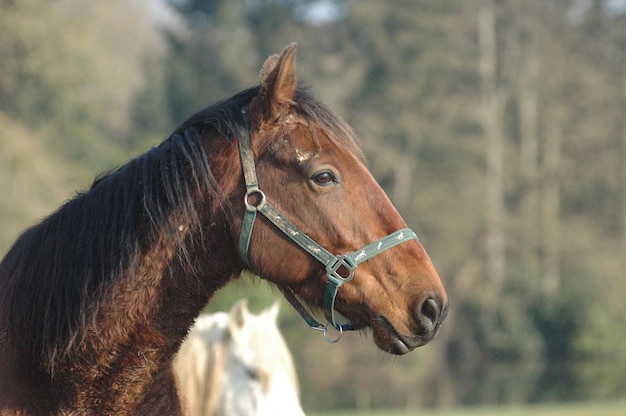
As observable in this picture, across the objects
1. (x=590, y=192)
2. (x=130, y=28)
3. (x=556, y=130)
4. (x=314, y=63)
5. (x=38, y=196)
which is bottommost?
(x=590, y=192)

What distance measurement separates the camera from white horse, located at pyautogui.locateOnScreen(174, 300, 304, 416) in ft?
22.9

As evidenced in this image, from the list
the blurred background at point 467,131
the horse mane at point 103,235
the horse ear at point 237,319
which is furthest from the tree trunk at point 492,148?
the horse mane at point 103,235

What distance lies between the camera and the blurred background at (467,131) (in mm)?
34250

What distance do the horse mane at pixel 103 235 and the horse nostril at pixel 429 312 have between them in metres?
Answer: 0.78

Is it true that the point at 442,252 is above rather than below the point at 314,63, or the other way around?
below

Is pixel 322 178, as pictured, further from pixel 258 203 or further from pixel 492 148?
pixel 492 148

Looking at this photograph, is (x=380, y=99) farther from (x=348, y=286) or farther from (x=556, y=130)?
(x=348, y=286)

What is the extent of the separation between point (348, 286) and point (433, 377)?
29878 mm

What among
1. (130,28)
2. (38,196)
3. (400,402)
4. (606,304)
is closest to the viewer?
(38,196)

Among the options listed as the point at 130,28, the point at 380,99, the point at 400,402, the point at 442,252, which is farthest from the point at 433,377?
the point at 130,28

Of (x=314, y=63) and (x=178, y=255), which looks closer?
(x=178, y=255)

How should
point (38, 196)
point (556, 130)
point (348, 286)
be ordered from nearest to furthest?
point (348, 286), point (38, 196), point (556, 130)

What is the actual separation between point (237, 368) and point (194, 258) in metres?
3.83

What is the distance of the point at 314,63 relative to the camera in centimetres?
4106
